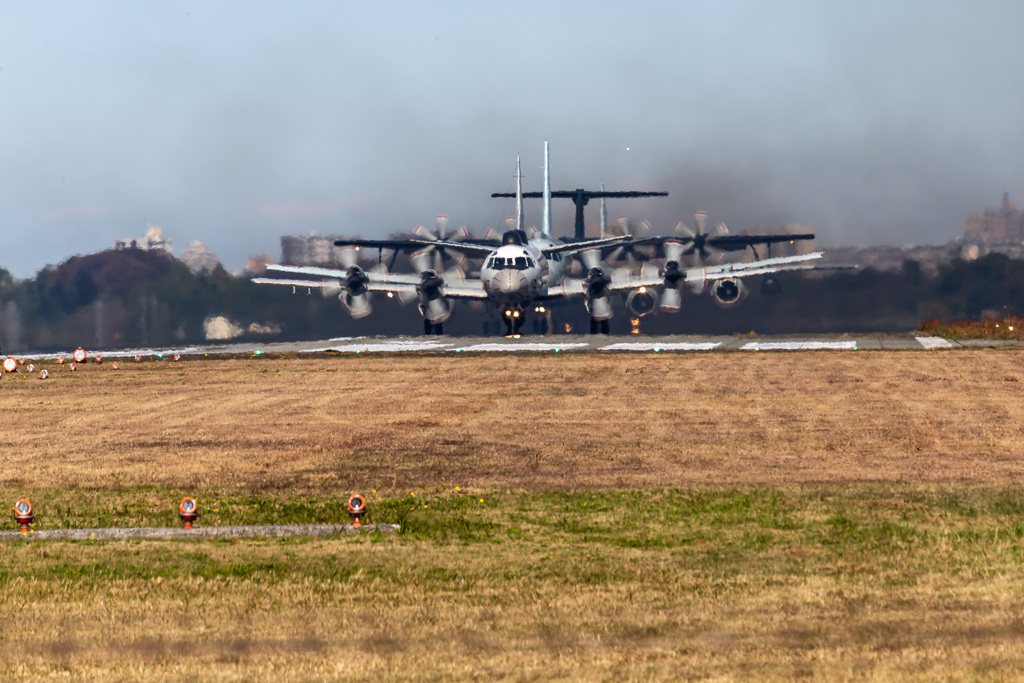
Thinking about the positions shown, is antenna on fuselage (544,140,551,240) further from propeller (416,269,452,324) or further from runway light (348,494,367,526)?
runway light (348,494,367,526)

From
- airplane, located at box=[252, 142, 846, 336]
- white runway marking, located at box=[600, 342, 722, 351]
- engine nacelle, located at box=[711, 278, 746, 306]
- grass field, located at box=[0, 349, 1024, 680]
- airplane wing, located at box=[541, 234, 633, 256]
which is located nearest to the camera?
grass field, located at box=[0, 349, 1024, 680]

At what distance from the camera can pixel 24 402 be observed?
32406mm

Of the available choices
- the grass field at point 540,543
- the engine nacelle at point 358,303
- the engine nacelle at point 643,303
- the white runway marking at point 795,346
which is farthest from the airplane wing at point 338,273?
the grass field at point 540,543

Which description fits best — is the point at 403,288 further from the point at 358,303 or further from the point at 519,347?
the point at 519,347

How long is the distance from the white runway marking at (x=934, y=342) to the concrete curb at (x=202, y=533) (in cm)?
3953

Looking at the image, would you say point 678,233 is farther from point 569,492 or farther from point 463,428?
point 569,492

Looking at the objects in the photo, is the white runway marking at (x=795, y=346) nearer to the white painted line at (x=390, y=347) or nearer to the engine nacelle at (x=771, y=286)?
the white painted line at (x=390, y=347)

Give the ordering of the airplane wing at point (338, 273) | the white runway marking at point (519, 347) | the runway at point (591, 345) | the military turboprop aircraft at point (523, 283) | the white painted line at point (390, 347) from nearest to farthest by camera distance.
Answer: the runway at point (591, 345)
the white runway marking at point (519, 347)
the white painted line at point (390, 347)
the military turboprop aircraft at point (523, 283)
the airplane wing at point (338, 273)

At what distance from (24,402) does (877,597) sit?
28.5 meters

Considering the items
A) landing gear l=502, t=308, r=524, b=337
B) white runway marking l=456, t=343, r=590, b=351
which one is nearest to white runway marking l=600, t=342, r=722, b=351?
white runway marking l=456, t=343, r=590, b=351

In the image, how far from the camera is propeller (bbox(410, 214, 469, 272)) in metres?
76.5

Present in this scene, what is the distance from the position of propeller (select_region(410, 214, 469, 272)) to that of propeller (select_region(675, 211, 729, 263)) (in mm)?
17152

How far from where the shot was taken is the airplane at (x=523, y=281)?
68312mm

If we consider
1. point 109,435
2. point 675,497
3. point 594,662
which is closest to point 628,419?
point 675,497
